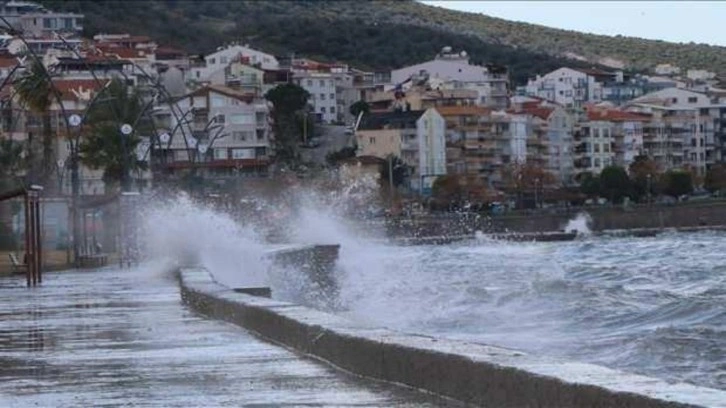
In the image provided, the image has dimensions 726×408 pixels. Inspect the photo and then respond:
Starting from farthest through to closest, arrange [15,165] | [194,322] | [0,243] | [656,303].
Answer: [15,165] → [0,243] → [656,303] → [194,322]

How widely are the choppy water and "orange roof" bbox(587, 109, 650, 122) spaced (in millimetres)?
106284

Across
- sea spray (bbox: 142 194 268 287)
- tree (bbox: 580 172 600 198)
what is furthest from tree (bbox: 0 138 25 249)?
tree (bbox: 580 172 600 198)

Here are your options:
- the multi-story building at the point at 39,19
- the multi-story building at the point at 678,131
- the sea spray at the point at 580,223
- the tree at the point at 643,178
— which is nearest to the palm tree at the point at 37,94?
the sea spray at the point at 580,223

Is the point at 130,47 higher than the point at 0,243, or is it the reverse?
the point at 130,47

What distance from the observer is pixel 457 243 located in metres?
116

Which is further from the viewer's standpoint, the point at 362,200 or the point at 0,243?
the point at 362,200

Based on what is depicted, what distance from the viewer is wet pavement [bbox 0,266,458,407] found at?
10.8 metres

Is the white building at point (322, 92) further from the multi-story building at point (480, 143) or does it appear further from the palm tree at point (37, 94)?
the palm tree at point (37, 94)

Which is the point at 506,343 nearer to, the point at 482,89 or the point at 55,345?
the point at 55,345

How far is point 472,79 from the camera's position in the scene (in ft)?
637

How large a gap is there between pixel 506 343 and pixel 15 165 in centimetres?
7263

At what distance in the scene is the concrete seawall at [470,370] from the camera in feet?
26.9

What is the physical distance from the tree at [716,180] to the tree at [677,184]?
120 inches

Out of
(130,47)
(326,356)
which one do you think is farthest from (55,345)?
(130,47)
